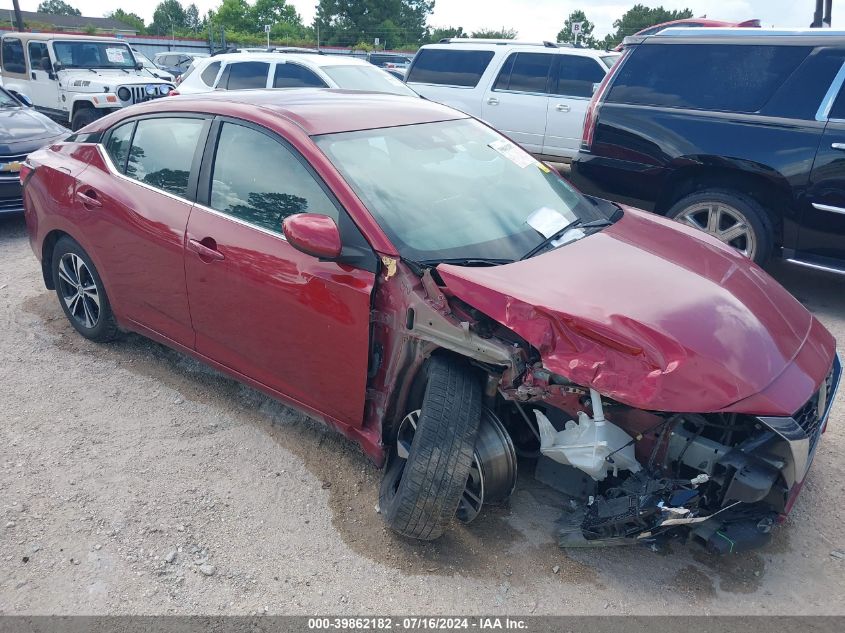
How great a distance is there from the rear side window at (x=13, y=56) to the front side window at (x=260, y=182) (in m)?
11.7

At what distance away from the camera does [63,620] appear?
245cm

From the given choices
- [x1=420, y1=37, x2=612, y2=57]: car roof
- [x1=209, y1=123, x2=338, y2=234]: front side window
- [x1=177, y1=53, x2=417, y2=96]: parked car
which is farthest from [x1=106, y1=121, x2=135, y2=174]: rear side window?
[x1=420, y1=37, x2=612, y2=57]: car roof

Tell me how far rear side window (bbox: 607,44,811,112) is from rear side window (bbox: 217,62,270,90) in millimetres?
5434

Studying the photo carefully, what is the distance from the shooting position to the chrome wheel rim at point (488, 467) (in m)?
2.71

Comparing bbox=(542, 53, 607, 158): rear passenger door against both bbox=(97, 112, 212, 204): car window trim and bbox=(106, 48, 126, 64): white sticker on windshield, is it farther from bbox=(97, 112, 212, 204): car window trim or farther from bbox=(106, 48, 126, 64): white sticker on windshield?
bbox=(106, 48, 126, 64): white sticker on windshield

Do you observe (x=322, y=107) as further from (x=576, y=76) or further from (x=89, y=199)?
(x=576, y=76)

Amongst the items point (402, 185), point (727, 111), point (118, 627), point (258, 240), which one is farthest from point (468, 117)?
point (118, 627)

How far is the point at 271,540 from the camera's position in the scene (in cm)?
284

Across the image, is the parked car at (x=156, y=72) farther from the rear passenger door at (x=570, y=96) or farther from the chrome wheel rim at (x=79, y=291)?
the chrome wheel rim at (x=79, y=291)

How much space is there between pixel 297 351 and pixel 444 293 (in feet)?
2.74

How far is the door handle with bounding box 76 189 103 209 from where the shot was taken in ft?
A: 12.8

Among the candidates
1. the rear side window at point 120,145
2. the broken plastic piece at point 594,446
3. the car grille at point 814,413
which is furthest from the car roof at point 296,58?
the car grille at point 814,413

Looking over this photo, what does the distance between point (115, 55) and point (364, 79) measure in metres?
6.15

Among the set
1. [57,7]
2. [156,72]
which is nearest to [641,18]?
[156,72]
